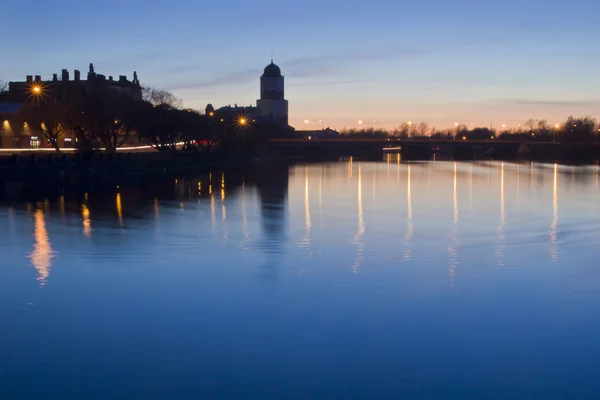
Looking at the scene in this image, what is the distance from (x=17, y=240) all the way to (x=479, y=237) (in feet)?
38.4

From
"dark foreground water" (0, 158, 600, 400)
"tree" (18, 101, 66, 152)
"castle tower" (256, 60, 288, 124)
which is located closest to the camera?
"dark foreground water" (0, 158, 600, 400)

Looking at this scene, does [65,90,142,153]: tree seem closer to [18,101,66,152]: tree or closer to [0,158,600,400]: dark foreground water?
[18,101,66,152]: tree

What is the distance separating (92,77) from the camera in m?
89.1

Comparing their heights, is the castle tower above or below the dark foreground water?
above

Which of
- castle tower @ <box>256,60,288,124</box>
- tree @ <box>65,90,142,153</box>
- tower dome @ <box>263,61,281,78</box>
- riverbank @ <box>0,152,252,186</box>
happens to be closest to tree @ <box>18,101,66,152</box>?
tree @ <box>65,90,142,153</box>

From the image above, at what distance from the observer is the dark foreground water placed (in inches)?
331

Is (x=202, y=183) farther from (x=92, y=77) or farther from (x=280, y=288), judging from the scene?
(x=92, y=77)

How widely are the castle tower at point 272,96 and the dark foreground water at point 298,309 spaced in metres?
144

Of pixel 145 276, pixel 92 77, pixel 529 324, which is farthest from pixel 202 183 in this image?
pixel 92 77

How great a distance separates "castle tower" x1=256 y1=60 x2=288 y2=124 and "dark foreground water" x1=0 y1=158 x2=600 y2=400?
143686mm

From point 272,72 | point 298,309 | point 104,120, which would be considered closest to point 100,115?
point 104,120

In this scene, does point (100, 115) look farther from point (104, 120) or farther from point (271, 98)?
point (271, 98)

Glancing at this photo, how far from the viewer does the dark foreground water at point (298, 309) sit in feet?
27.6

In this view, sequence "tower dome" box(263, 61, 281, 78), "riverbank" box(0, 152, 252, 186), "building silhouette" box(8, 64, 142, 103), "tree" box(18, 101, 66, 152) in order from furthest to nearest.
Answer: "tower dome" box(263, 61, 281, 78) < "building silhouette" box(8, 64, 142, 103) < "tree" box(18, 101, 66, 152) < "riverbank" box(0, 152, 252, 186)
